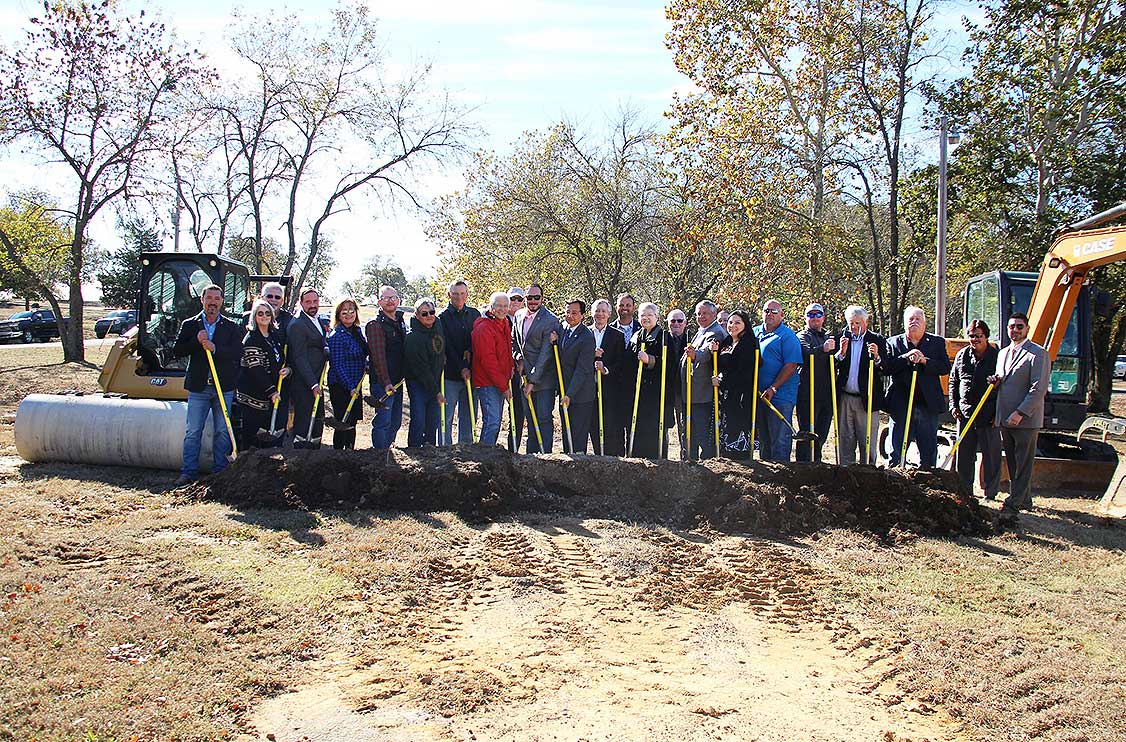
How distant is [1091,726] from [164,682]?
412cm

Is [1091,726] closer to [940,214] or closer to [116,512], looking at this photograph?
[116,512]

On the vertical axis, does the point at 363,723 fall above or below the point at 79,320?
below

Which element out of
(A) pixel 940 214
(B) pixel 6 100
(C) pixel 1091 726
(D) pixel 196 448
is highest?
(B) pixel 6 100

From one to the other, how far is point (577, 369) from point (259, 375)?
3.14 m

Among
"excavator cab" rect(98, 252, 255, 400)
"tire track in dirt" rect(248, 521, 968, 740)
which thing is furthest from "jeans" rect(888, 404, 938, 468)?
"excavator cab" rect(98, 252, 255, 400)

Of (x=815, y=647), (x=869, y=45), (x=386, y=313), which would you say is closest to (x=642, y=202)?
(x=869, y=45)

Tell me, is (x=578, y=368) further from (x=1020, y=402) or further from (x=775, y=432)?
(x=1020, y=402)

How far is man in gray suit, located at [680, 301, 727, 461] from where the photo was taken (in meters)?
8.66

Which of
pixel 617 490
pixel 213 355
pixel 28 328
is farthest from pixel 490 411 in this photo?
pixel 28 328

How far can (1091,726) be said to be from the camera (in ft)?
12.5

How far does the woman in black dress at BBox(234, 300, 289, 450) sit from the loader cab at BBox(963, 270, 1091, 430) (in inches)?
316

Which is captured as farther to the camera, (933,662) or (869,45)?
(869,45)

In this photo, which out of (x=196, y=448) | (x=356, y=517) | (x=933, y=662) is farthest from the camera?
(x=196, y=448)

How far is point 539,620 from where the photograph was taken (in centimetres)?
506
